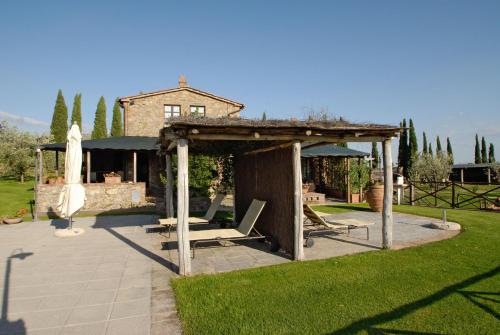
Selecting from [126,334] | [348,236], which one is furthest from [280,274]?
[348,236]

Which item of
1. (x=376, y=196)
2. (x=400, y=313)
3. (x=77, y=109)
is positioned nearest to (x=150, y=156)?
(x=376, y=196)

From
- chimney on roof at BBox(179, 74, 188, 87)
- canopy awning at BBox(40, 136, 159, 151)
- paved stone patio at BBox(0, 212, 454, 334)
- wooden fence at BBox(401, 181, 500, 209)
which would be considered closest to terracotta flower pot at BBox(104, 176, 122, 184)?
canopy awning at BBox(40, 136, 159, 151)

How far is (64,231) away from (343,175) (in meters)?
14.4

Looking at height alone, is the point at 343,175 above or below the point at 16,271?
above

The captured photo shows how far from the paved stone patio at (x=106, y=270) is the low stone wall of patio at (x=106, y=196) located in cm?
461

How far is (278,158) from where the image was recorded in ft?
24.2

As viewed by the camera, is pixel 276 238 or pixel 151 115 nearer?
pixel 276 238

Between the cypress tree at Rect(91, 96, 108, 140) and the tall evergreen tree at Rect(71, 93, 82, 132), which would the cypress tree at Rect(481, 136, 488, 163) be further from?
the tall evergreen tree at Rect(71, 93, 82, 132)

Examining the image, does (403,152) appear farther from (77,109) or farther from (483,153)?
(77,109)

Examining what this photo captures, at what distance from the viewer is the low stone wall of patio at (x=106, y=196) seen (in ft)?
48.3

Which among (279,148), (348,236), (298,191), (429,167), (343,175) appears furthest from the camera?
(429,167)

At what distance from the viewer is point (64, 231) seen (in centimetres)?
923

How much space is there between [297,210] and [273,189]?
132cm

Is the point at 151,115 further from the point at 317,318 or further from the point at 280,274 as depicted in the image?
the point at 317,318
